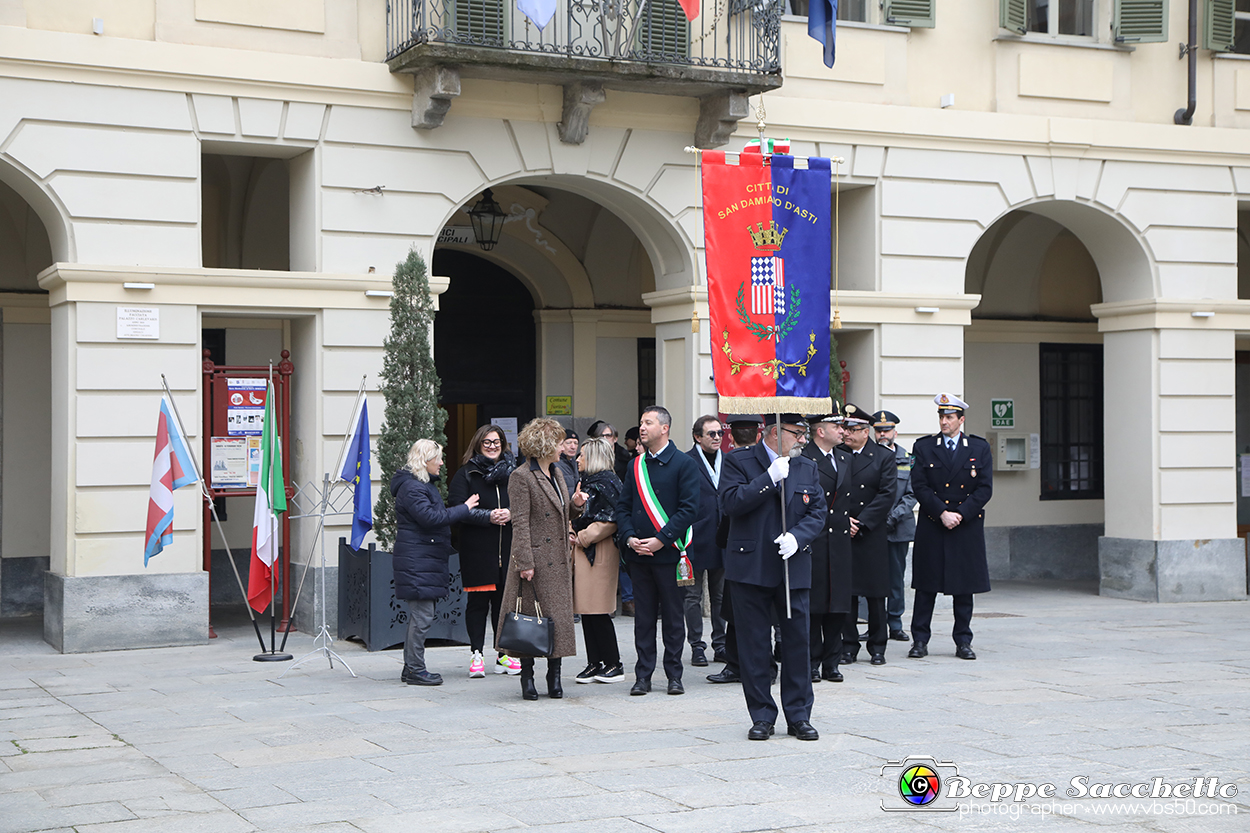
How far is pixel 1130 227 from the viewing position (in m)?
15.7

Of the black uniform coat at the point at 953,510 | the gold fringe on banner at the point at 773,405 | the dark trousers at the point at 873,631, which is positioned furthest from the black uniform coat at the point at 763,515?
the black uniform coat at the point at 953,510

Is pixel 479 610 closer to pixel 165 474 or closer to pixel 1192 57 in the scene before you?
pixel 165 474

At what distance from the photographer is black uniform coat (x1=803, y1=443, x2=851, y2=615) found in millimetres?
9750

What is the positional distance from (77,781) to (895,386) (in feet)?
31.6

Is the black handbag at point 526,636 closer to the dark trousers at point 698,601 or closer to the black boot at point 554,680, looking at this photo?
the black boot at point 554,680

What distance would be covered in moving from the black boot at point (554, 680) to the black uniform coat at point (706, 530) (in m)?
1.25

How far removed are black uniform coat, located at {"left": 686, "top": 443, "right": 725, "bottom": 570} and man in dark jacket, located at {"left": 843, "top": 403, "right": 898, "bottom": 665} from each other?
100 cm

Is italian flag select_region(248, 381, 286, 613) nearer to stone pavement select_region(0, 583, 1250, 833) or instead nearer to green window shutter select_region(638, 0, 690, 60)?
stone pavement select_region(0, 583, 1250, 833)

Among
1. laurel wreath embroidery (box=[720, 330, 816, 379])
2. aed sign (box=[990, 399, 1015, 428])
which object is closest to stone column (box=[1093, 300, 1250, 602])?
aed sign (box=[990, 399, 1015, 428])

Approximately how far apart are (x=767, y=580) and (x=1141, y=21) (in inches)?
411

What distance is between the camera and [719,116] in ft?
45.4

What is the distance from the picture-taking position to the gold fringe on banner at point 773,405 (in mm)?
8188

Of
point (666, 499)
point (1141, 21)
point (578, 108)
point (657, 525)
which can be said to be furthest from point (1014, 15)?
point (657, 525)

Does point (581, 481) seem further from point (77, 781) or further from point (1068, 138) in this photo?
point (1068, 138)
